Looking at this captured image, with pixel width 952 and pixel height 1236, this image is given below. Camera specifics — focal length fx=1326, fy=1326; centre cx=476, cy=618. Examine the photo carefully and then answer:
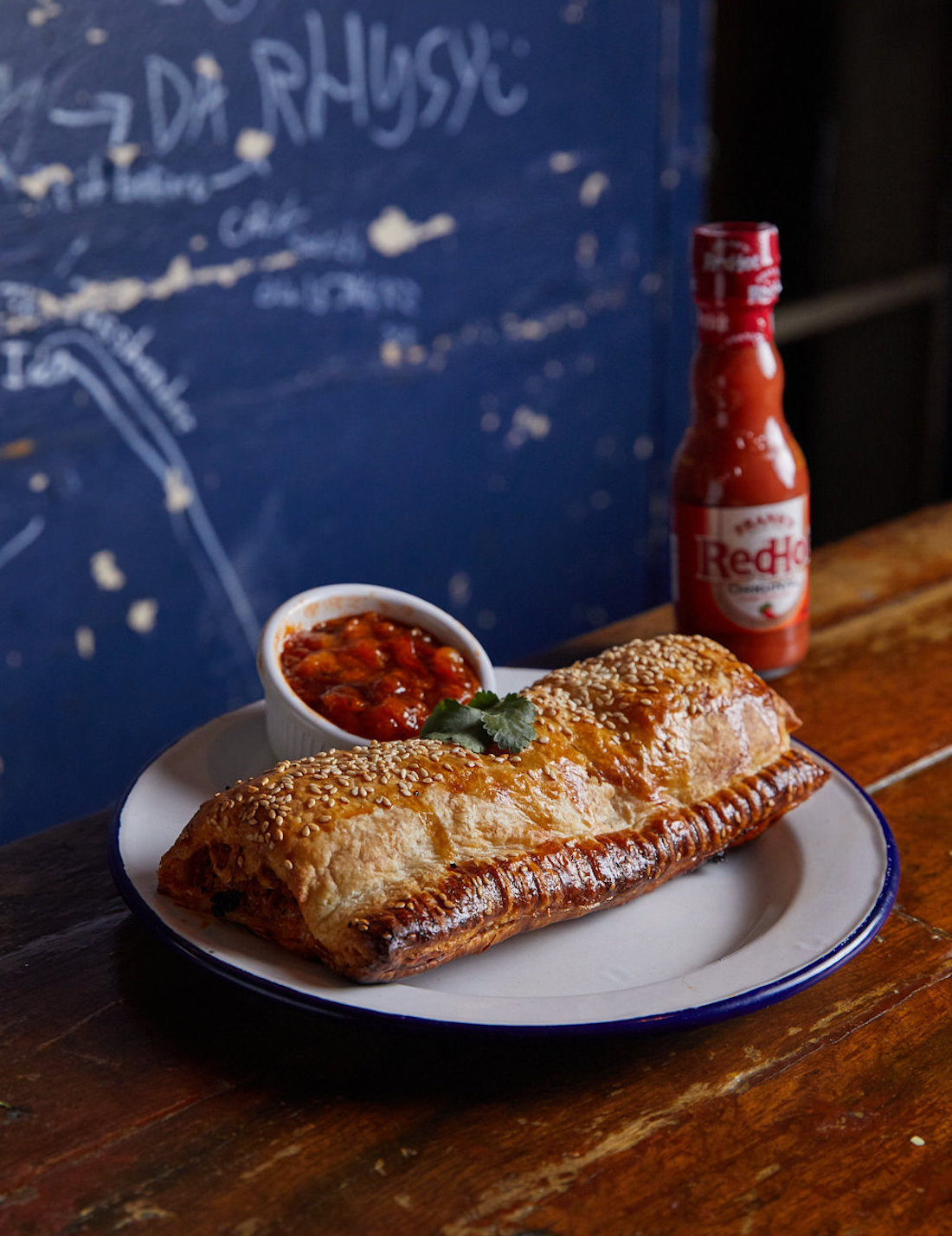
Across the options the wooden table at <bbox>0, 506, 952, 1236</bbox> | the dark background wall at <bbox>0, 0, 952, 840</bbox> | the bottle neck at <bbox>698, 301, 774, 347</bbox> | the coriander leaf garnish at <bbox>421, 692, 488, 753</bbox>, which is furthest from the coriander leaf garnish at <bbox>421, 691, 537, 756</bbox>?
the dark background wall at <bbox>0, 0, 952, 840</bbox>

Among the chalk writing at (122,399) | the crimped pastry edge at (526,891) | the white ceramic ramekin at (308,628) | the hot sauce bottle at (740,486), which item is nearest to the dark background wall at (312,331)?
the chalk writing at (122,399)

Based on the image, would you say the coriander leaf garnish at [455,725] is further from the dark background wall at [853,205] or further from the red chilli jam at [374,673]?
the dark background wall at [853,205]

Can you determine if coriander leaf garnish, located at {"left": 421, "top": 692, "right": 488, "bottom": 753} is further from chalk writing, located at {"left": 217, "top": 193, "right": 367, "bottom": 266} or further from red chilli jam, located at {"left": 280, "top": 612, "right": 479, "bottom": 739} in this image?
chalk writing, located at {"left": 217, "top": 193, "right": 367, "bottom": 266}

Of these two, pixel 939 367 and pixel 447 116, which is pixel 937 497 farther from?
pixel 447 116

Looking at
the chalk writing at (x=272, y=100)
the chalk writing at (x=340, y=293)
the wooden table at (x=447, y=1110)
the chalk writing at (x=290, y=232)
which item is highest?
the chalk writing at (x=272, y=100)

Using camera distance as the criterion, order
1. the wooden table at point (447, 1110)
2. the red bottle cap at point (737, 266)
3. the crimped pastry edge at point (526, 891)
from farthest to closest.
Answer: the red bottle cap at point (737, 266), the crimped pastry edge at point (526, 891), the wooden table at point (447, 1110)

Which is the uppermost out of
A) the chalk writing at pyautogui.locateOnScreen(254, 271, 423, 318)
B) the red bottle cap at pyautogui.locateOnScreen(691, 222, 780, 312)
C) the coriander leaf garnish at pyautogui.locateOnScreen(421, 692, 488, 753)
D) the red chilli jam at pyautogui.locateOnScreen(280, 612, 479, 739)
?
the red bottle cap at pyautogui.locateOnScreen(691, 222, 780, 312)
